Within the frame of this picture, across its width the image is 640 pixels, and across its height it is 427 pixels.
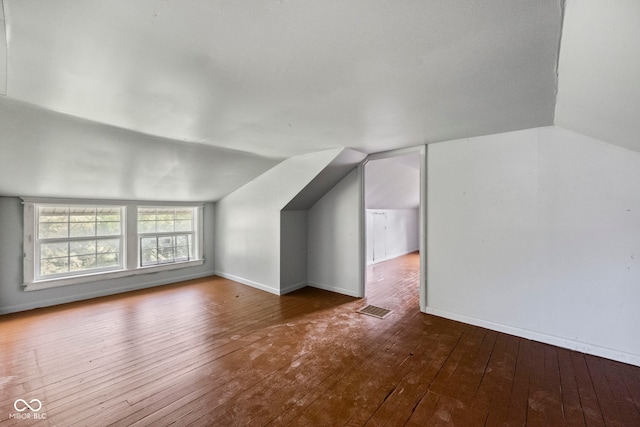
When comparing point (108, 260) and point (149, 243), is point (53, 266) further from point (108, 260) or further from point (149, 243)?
point (149, 243)

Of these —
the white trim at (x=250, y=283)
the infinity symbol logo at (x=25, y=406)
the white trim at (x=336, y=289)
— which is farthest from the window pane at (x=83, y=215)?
the white trim at (x=336, y=289)

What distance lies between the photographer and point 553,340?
8.03ft

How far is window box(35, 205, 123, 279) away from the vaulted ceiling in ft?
3.09

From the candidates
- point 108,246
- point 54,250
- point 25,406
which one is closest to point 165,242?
point 108,246

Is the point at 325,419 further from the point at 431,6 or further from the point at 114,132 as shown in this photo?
the point at 114,132

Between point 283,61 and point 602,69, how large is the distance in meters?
1.59

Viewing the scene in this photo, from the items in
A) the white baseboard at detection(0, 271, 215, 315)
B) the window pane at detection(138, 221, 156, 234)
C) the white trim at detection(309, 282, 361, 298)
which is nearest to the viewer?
the white baseboard at detection(0, 271, 215, 315)

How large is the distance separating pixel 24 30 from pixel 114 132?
4.40 ft

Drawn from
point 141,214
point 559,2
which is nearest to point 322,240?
point 141,214

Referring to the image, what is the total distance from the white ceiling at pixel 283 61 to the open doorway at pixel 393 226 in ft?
5.10

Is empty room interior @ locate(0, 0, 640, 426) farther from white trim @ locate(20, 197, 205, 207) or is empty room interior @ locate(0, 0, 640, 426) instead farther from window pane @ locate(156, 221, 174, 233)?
window pane @ locate(156, 221, 174, 233)

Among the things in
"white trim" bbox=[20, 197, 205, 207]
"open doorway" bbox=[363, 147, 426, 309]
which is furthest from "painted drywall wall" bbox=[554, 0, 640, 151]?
"white trim" bbox=[20, 197, 205, 207]

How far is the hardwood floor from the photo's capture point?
1643 mm

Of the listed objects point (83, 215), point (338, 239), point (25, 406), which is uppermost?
point (83, 215)
